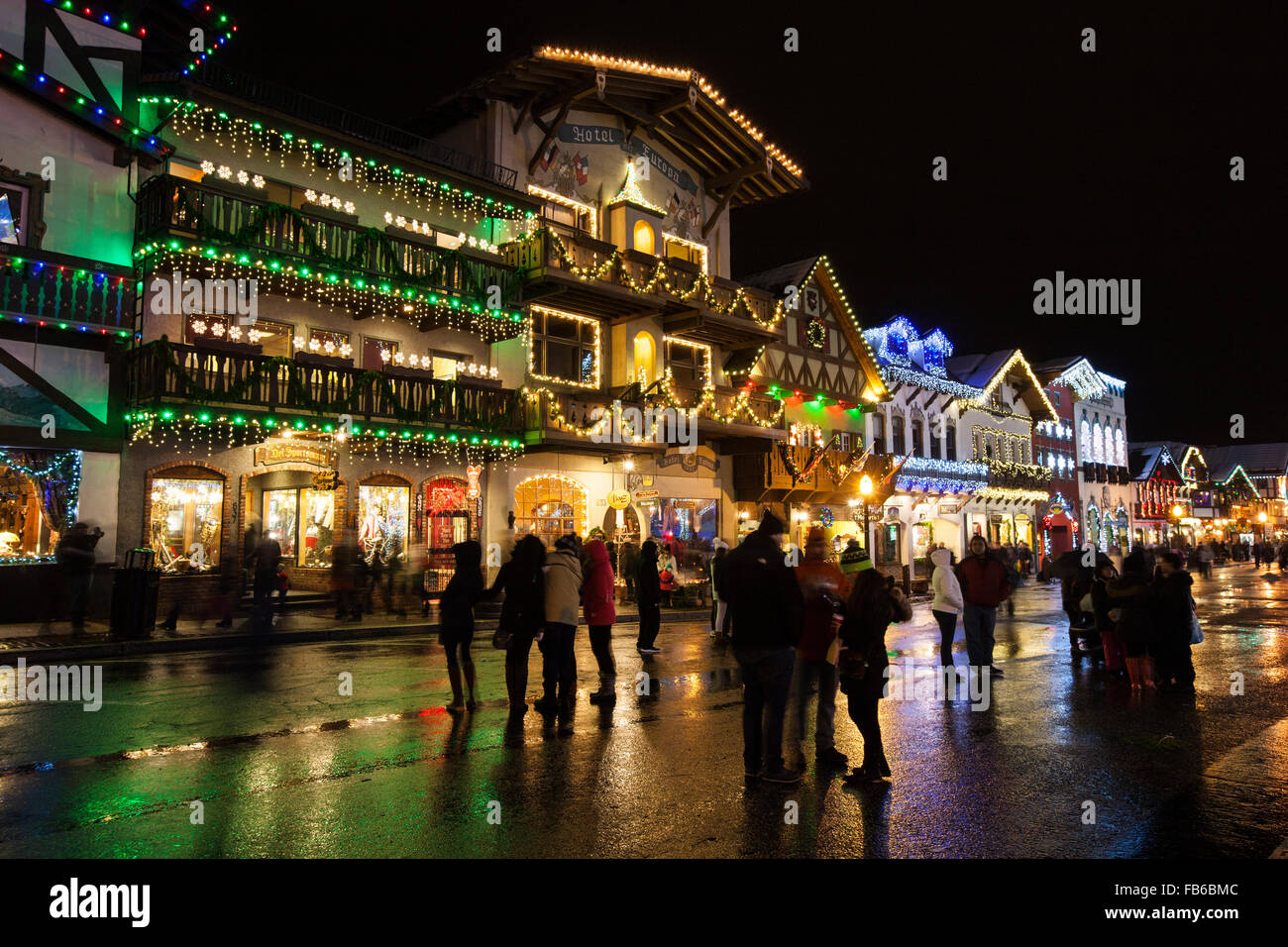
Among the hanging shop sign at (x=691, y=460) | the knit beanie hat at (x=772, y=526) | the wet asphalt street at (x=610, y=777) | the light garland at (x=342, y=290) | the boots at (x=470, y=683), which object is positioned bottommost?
the wet asphalt street at (x=610, y=777)

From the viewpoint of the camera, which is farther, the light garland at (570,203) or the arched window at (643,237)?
the arched window at (643,237)

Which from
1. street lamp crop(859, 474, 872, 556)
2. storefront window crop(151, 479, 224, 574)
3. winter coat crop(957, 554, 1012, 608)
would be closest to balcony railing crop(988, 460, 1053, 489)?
street lamp crop(859, 474, 872, 556)

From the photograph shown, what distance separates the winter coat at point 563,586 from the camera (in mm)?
9086

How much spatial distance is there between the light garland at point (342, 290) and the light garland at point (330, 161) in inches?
115

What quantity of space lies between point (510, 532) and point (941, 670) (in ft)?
45.7

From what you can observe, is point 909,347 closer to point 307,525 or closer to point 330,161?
point 330,161

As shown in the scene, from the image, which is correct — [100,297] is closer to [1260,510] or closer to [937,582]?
[937,582]

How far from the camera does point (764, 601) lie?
6.62 meters

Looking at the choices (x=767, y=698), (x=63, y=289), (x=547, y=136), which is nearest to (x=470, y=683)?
(x=767, y=698)

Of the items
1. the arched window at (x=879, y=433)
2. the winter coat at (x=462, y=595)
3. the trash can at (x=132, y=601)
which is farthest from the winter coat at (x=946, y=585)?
the arched window at (x=879, y=433)

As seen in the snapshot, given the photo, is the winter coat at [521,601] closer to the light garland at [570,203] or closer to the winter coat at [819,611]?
the winter coat at [819,611]

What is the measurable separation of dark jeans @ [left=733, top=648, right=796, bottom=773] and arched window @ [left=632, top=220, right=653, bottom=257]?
22.1 metres
